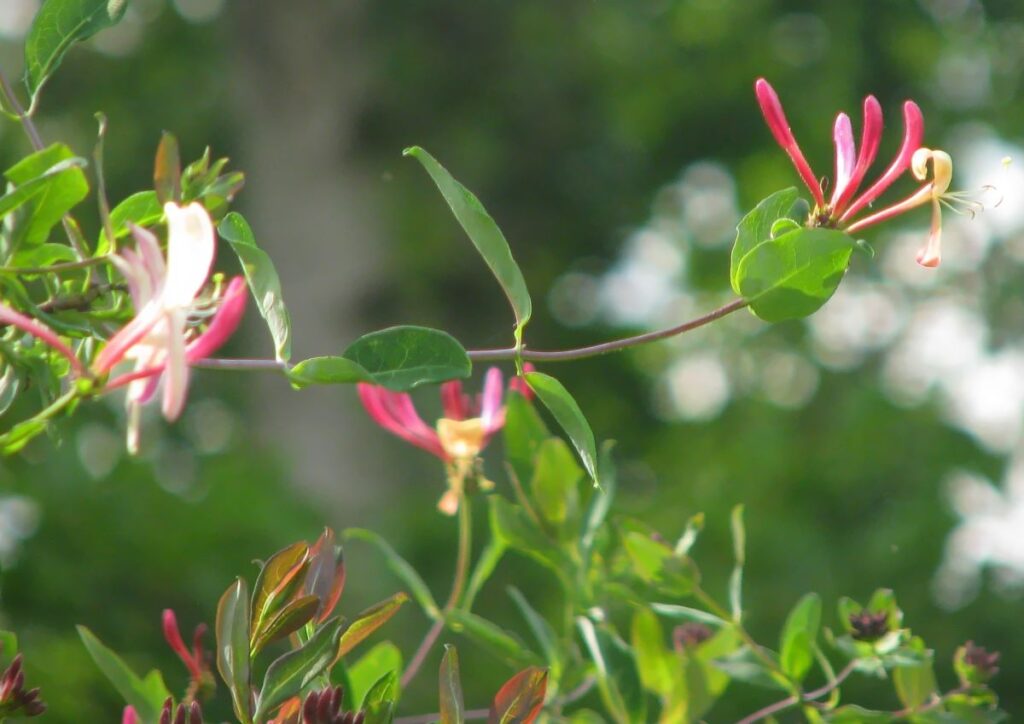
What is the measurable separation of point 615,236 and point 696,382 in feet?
5.25

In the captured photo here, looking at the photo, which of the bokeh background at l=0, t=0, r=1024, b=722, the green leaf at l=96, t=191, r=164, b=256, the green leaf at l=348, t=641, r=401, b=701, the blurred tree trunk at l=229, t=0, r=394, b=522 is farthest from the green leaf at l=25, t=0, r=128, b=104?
the blurred tree trunk at l=229, t=0, r=394, b=522

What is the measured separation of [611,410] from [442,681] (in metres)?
4.47

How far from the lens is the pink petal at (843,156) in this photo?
428 millimetres

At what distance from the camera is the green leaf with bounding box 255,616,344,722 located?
39 cm

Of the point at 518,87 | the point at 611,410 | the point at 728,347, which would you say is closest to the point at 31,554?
the point at 518,87

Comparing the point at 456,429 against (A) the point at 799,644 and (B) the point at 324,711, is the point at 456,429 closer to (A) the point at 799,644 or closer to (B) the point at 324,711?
(A) the point at 799,644

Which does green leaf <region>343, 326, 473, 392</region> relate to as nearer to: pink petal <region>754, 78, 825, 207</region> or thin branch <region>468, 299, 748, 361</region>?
thin branch <region>468, 299, 748, 361</region>

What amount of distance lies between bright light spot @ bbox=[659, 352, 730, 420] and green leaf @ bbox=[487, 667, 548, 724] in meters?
5.00

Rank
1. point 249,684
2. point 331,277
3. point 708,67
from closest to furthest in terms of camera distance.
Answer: point 249,684
point 331,277
point 708,67

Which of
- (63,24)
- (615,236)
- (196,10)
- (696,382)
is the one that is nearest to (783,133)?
(63,24)

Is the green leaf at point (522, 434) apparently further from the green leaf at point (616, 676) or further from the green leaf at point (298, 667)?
the green leaf at point (298, 667)

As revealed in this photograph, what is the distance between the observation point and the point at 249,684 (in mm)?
385

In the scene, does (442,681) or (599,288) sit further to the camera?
(599,288)

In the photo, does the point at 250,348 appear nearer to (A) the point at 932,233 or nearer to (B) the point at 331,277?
(B) the point at 331,277
